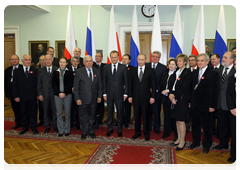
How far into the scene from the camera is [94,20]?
6.61 m

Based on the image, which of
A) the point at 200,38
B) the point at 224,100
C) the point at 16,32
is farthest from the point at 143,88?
the point at 16,32

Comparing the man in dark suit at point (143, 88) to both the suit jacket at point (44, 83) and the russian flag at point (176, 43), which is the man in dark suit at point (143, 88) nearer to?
the suit jacket at point (44, 83)

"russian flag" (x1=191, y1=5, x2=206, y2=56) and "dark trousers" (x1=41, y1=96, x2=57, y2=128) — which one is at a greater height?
"russian flag" (x1=191, y1=5, x2=206, y2=56)

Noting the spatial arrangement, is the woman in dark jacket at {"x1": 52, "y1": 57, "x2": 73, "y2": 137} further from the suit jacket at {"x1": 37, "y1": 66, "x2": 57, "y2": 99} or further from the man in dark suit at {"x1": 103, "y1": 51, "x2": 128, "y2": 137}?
the man in dark suit at {"x1": 103, "y1": 51, "x2": 128, "y2": 137}

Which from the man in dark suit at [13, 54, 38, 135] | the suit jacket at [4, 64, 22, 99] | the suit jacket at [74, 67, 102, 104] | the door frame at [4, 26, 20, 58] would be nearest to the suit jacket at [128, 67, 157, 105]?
the suit jacket at [74, 67, 102, 104]

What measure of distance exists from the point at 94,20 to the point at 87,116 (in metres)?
4.20

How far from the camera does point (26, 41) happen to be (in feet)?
23.0

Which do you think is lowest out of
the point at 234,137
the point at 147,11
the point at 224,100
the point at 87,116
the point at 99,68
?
the point at 234,137

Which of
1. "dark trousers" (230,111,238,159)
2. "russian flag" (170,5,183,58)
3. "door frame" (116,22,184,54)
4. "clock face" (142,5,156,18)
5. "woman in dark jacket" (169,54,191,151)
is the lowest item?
"dark trousers" (230,111,238,159)

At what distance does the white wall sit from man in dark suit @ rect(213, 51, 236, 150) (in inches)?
142

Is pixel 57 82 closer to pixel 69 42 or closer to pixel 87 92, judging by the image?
pixel 87 92

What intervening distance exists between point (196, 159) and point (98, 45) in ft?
16.5

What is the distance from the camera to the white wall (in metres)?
6.09
